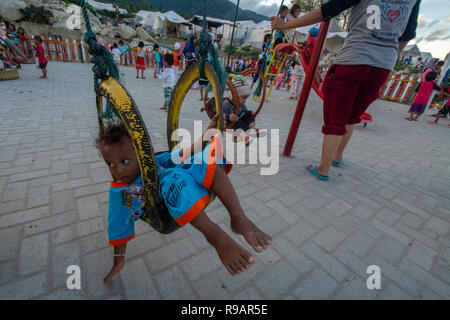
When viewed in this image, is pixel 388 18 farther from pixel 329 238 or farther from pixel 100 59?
pixel 100 59

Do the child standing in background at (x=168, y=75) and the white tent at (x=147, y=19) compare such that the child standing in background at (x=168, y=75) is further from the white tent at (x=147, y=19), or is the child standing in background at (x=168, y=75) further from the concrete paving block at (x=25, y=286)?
the white tent at (x=147, y=19)

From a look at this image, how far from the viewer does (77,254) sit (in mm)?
1512

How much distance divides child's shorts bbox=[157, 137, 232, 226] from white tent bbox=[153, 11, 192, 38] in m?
39.7

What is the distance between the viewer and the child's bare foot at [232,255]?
1.11 m

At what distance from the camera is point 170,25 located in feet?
126

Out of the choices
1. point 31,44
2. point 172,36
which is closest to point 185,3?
point 172,36

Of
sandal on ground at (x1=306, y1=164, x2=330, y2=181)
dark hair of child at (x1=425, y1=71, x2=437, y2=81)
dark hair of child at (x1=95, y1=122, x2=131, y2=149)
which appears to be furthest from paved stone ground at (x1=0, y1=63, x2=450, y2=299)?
dark hair of child at (x1=425, y1=71, x2=437, y2=81)

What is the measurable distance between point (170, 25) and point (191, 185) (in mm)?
45589

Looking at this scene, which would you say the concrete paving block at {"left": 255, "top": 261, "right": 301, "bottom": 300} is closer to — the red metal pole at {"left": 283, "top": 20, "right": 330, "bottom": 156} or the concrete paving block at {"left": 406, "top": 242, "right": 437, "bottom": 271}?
the concrete paving block at {"left": 406, "top": 242, "right": 437, "bottom": 271}

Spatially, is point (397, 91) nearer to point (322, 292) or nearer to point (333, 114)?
point (333, 114)

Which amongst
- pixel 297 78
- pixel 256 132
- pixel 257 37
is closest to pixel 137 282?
pixel 256 132

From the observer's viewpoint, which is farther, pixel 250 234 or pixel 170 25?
pixel 170 25

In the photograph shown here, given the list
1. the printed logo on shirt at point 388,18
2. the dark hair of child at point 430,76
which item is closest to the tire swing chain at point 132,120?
the printed logo on shirt at point 388,18

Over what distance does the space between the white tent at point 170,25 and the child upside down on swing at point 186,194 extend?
3966 cm
